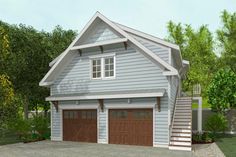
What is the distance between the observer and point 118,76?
17.2m

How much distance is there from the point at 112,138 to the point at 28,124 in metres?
7.32

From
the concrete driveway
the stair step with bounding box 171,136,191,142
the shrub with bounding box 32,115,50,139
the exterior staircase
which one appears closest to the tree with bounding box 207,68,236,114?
the exterior staircase

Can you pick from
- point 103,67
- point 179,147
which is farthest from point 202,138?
point 103,67

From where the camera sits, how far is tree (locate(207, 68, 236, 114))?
20953mm

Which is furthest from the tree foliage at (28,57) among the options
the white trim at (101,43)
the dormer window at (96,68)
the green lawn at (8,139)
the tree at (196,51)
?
the tree at (196,51)

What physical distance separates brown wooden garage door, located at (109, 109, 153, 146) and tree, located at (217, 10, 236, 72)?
24.6m

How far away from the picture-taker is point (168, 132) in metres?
15.3

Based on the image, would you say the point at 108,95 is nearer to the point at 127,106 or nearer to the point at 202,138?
the point at 127,106

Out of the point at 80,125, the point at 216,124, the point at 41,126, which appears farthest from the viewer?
the point at 41,126

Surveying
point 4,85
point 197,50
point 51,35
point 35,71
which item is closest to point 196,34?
point 197,50

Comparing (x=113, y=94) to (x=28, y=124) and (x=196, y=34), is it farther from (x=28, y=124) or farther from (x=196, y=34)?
(x=196, y=34)

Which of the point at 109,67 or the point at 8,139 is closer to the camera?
the point at 109,67

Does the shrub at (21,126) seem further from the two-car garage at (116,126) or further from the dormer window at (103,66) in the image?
the dormer window at (103,66)

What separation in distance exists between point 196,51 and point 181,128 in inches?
1189
